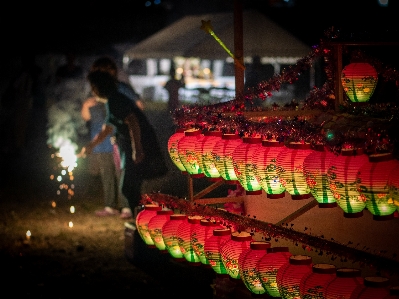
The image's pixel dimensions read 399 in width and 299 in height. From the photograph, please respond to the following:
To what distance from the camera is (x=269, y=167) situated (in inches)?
239

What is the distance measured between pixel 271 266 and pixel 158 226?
6.80ft

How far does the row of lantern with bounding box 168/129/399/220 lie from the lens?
496 cm

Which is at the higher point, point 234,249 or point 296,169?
point 296,169

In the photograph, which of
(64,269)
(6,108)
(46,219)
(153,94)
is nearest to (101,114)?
(46,219)

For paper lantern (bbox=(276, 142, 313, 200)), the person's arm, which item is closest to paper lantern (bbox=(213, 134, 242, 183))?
paper lantern (bbox=(276, 142, 313, 200))

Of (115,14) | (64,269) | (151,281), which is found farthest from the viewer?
(115,14)

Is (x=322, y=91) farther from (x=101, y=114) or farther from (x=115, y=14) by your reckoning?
(x=115, y=14)

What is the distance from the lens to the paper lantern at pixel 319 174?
5383 mm

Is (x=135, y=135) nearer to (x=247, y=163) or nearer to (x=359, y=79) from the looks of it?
(x=247, y=163)

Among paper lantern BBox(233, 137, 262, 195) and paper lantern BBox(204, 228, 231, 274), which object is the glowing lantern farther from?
paper lantern BBox(233, 137, 262, 195)

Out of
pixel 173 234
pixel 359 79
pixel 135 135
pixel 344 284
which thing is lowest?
pixel 173 234

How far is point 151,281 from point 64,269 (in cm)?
132

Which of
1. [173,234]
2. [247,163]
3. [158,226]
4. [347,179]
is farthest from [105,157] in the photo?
[347,179]

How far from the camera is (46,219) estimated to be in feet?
41.5
